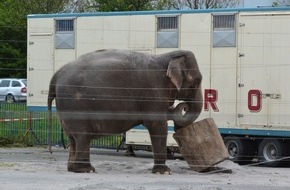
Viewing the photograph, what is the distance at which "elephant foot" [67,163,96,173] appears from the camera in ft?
57.7

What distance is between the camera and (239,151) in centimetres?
2297

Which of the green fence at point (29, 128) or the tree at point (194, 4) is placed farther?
the tree at point (194, 4)

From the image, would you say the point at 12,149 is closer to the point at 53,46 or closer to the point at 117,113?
the point at 53,46

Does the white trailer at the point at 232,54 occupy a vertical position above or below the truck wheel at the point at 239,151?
above

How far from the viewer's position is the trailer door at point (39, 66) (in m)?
26.2

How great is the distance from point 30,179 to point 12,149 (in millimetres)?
11052

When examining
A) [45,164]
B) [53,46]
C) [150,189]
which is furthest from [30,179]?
[53,46]

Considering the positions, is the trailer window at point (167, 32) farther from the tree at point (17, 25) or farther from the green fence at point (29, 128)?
the tree at point (17, 25)

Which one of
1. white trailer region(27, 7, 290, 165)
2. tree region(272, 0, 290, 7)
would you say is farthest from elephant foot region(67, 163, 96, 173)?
tree region(272, 0, 290, 7)

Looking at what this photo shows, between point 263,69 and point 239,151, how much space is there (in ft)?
7.58

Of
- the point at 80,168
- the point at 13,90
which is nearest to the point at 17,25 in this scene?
the point at 13,90

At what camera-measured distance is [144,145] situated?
24.6 meters

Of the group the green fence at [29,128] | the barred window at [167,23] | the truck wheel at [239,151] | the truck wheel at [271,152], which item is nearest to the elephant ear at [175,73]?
the truck wheel at [271,152]

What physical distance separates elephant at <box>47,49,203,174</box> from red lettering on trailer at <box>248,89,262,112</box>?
4648 mm
